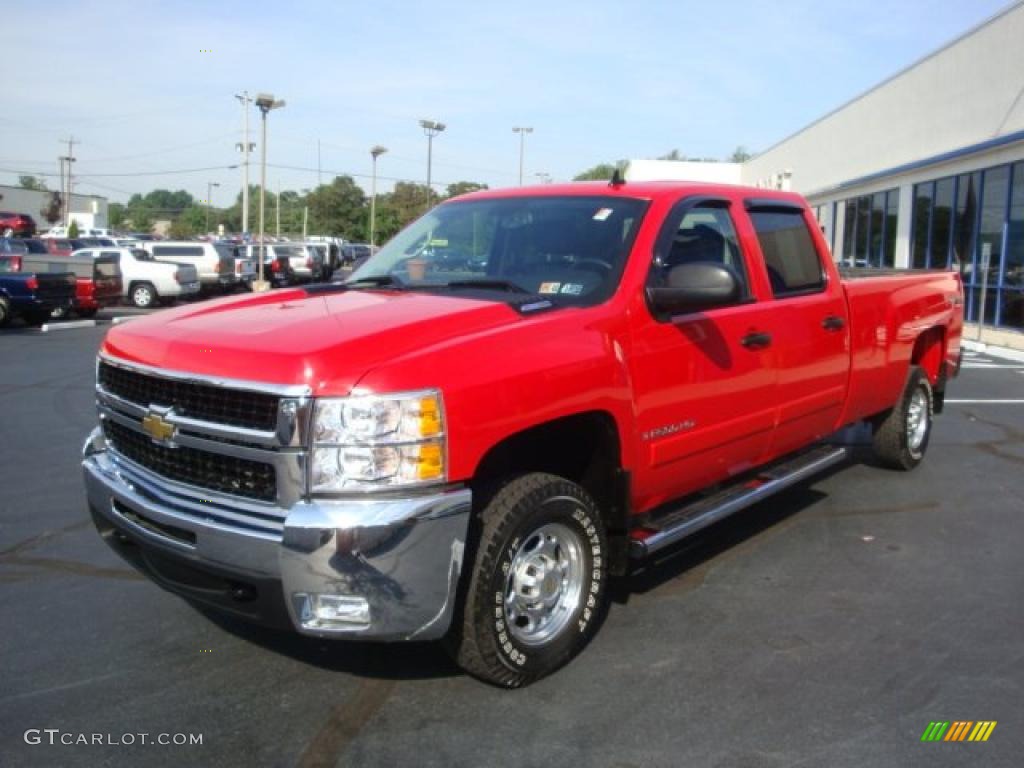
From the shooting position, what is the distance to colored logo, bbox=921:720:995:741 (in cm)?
328

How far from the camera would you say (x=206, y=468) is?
3.34 m

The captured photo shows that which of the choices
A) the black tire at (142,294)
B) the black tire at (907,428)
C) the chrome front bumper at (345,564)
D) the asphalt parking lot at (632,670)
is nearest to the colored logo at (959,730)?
the asphalt parking lot at (632,670)

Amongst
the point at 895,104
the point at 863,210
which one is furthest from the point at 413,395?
the point at 863,210

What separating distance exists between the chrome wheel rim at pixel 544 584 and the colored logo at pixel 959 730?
136cm

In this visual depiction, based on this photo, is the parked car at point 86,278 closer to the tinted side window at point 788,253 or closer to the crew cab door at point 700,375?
the tinted side window at point 788,253

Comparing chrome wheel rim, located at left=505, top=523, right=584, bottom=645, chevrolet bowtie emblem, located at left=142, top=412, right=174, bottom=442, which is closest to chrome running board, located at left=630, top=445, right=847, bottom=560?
chrome wheel rim, located at left=505, top=523, right=584, bottom=645

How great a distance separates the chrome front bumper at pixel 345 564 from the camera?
2988 mm

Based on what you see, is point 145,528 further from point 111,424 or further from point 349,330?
point 349,330

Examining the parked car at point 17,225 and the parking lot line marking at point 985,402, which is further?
the parked car at point 17,225

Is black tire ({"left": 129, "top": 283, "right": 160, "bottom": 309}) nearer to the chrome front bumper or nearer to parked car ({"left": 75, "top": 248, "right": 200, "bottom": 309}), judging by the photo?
parked car ({"left": 75, "top": 248, "right": 200, "bottom": 309})

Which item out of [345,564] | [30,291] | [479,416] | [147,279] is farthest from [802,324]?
[147,279]

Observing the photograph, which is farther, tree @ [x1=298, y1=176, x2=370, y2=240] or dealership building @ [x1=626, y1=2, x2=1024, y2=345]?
tree @ [x1=298, y1=176, x2=370, y2=240]

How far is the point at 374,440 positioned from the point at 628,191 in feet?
7.05

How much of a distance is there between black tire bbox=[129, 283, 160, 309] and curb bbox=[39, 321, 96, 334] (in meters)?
5.96
